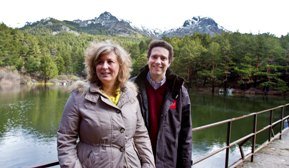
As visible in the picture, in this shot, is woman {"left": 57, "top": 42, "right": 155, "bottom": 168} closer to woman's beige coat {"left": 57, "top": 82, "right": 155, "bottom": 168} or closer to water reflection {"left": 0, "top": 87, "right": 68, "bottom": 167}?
woman's beige coat {"left": 57, "top": 82, "right": 155, "bottom": 168}

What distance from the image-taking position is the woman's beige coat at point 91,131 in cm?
160

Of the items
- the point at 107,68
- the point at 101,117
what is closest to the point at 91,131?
the point at 101,117

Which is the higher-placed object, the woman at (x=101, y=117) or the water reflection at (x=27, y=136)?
the woman at (x=101, y=117)

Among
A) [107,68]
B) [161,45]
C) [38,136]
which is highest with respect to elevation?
[161,45]

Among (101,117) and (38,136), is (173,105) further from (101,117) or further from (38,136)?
(38,136)

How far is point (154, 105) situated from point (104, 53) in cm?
67

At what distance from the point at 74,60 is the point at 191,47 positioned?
152 feet

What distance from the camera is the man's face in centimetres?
226

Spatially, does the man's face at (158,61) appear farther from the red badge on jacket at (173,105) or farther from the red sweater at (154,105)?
the red badge on jacket at (173,105)

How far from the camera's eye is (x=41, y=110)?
24719 millimetres

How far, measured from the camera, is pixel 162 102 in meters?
2.26

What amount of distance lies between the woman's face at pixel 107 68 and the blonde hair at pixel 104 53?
2cm

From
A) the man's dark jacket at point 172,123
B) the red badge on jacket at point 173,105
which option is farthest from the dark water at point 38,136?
the red badge on jacket at point 173,105

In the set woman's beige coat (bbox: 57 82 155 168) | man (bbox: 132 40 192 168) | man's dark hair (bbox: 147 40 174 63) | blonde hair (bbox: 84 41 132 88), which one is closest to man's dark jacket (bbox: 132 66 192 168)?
man (bbox: 132 40 192 168)
